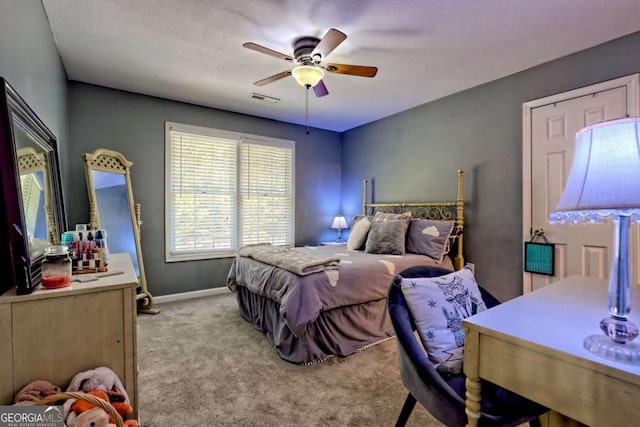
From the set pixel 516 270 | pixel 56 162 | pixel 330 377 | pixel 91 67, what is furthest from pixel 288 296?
pixel 91 67

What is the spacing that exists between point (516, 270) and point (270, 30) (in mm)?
3232

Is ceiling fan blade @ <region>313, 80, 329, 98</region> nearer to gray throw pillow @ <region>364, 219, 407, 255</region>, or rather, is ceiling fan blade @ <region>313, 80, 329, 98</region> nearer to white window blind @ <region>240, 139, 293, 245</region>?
gray throw pillow @ <region>364, 219, 407, 255</region>

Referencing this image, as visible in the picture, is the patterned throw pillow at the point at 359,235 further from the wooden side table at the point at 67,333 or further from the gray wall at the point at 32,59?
the gray wall at the point at 32,59

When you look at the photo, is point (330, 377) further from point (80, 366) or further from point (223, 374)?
point (80, 366)

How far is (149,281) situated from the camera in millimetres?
3898

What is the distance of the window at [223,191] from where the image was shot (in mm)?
4070

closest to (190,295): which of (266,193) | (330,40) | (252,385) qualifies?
(266,193)

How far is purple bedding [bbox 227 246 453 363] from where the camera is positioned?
2.38 metres

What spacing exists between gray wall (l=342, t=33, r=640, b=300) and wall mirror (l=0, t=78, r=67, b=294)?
12.1 feet

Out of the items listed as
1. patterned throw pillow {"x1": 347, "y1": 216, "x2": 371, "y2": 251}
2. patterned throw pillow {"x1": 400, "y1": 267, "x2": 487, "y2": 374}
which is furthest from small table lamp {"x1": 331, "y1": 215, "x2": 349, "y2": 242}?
patterned throw pillow {"x1": 400, "y1": 267, "x2": 487, "y2": 374}

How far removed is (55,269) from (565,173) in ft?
12.1

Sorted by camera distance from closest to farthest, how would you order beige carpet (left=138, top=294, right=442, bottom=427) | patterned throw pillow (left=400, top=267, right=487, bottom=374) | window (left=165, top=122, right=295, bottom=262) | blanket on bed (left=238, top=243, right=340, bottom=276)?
patterned throw pillow (left=400, top=267, right=487, bottom=374) → beige carpet (left=138, top=294, right=442, bottom=427) → blanket on bed (left=238, top=243, right=340, bottom=276) → window (left=165, top=122, right=295, bottom=262)

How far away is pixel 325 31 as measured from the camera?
7.96 feet

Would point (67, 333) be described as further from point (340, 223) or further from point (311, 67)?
point (340, 223)
